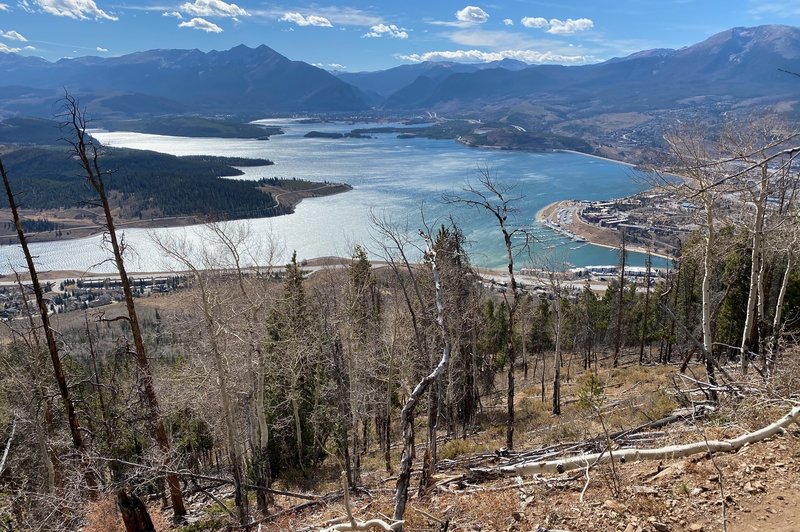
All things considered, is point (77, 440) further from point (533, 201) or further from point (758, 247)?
point (533, 201)

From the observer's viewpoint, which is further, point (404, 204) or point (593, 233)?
point (404, 204)

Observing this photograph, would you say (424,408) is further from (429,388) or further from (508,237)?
(508,237)

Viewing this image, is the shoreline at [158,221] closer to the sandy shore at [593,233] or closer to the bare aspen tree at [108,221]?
the sandy shore at [593,233]

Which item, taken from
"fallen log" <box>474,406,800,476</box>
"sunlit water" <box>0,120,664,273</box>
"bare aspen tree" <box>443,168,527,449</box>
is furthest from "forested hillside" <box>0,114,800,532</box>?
"sunlit water" <box>0,120,664,273</box>

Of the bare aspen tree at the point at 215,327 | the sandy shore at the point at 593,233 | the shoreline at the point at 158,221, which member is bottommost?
the sandy shore at the point at 593,233

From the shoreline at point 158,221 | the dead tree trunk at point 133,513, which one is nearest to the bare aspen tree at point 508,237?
the dead tree trunk at point 133,513

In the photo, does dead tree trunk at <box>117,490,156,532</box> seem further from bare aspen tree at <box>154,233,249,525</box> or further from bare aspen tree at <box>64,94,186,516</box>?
bare aspen tree at <box>154,233,249,525</box>

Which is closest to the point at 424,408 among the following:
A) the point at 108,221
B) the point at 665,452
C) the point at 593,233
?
the point at 108,221

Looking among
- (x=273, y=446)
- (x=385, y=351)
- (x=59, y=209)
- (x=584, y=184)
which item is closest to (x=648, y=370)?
(x=385, y=351)
